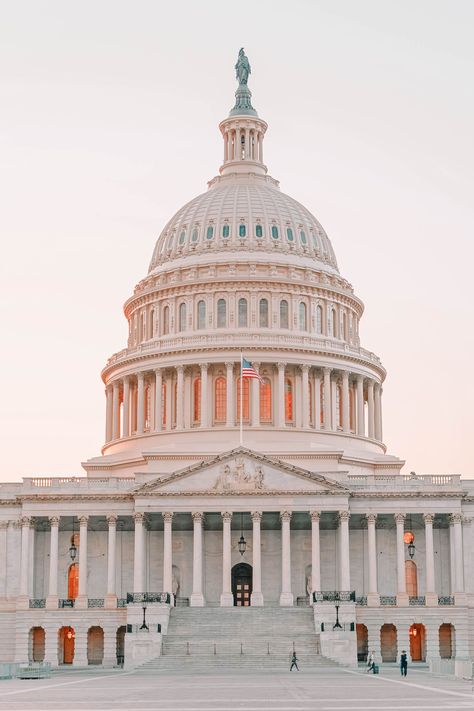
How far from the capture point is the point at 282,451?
348 ft

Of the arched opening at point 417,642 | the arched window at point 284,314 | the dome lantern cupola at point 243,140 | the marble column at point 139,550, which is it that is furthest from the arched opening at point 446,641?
the dome lantern cupola at point 243,140

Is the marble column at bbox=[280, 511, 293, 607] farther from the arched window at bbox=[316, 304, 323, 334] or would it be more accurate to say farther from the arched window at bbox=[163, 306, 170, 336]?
the arched window at bbox=[163, 306, 170, 336]

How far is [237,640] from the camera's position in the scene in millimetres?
84688

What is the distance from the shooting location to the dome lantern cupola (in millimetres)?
129625

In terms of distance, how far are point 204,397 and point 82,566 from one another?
21.6 meters

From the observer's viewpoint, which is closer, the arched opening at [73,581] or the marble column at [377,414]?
the arched opening at [73,581]

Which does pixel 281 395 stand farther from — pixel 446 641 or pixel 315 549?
pixel 446 641

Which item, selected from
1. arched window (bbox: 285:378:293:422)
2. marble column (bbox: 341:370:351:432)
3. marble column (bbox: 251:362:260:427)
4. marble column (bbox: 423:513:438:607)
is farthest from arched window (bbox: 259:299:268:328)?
marble column (bbox: 423:513:438:607)

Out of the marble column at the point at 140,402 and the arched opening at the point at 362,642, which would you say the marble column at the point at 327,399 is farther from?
the arched opening at the point at 362,642

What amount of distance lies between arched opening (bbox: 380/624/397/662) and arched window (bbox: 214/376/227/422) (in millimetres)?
25711

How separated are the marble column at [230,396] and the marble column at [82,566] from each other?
18.2 m

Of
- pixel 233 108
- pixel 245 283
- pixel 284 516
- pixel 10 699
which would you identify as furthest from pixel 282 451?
pixel 10 699

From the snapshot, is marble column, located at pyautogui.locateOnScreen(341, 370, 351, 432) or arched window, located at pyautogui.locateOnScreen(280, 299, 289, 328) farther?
arched window, located at pyautogui.locateOnScreen(280, 299, 289, 328)

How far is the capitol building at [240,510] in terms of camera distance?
91.5m
